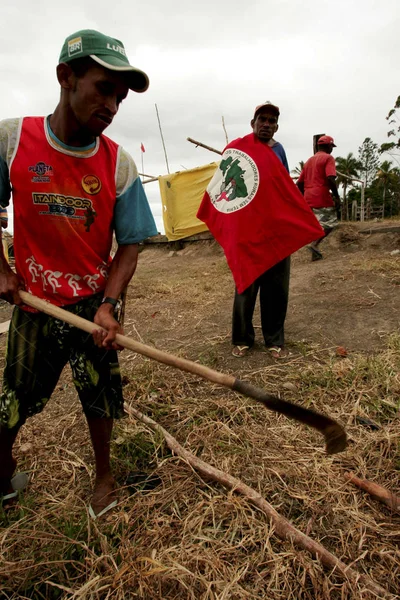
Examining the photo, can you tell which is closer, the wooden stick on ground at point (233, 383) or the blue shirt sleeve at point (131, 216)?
the wooden stick on ground at point (233, 383)

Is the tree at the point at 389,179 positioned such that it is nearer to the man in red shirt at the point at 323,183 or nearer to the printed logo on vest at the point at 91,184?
the man in red shirt at the point at 323,183

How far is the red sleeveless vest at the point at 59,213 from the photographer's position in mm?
1476

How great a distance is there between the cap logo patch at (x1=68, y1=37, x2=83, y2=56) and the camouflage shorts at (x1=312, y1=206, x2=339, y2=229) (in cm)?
574

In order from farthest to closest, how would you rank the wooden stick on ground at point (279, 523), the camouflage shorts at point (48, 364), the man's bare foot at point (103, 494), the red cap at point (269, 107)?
the red cap at point (269, 107) → the man's bare foot at point (103, 494) → the camouflage shorts at point (48, 364) → the wooden stick on ground at point (279, 523)

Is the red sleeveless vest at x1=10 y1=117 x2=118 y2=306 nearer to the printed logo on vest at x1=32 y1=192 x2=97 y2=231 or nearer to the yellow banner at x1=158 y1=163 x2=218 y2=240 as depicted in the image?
the printed logo on vest at x1=32 y1=192 x2=97 y2=231

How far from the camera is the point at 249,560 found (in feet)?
4.75

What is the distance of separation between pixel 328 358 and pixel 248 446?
4.34ft

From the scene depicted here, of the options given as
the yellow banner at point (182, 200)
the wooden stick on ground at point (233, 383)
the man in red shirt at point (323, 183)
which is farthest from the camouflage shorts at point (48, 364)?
the yellow banner at point (182, 200)

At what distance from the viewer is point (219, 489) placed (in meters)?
1.82

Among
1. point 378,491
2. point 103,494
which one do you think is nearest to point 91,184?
point 103,494

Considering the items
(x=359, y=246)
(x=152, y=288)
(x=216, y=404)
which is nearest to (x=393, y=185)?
(x=359, y=246)

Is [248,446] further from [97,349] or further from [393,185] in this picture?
[393,185]

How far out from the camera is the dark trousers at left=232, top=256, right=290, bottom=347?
3256 millimetres

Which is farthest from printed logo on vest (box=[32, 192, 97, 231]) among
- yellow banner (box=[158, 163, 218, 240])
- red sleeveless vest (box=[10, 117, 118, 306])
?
yellow banner (box=[158, 163, 218, 240])
